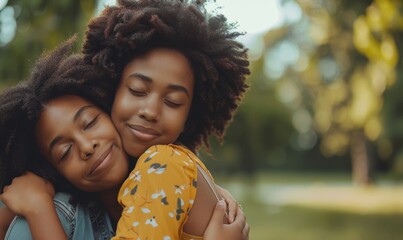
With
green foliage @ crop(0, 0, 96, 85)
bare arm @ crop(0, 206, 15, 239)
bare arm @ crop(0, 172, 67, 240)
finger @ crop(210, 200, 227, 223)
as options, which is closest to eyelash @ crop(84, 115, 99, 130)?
bare arm @ crop(0, 172, 67, 240)

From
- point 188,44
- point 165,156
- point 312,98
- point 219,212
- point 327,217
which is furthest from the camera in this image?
point 312,98

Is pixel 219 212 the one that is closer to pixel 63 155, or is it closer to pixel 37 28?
pixel 63 155

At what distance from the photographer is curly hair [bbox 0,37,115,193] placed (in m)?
2.54

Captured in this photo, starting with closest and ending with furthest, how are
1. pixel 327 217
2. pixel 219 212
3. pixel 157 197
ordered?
pixel 157 197, pixel 219 212, pixel 327 217

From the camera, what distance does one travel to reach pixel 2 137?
2.59 m

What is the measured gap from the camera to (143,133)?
251 cm

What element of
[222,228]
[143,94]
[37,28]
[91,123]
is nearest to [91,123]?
[91,123]

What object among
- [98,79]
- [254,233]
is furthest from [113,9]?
[254,233]

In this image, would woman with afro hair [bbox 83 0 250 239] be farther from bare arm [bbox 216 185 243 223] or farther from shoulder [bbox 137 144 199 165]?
bare arm [bbox 216 185 243 223]

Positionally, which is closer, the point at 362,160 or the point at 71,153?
the point at 71,153

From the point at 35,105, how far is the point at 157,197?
2.15 ft

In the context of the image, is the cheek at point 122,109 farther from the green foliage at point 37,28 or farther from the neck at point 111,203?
the green foliage at point 37,28

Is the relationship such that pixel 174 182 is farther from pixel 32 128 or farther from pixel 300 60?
pixel 300 60

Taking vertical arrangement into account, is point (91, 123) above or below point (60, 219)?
above
